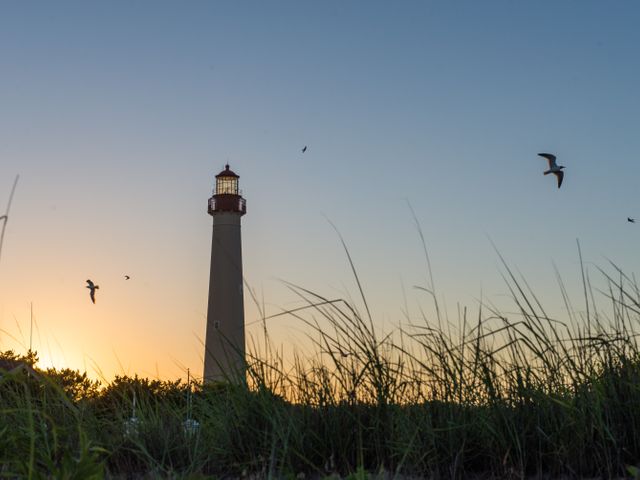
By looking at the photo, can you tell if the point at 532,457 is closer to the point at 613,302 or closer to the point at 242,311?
the point at 613,302

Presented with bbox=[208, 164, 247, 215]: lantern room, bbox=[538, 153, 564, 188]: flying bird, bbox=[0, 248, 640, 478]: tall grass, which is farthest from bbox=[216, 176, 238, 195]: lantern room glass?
bbox=[0, 248, 640, 478]: tall grass

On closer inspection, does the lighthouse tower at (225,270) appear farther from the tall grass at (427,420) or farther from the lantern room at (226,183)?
the tall grass at (427,420)

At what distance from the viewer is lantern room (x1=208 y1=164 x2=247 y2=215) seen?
117 ft

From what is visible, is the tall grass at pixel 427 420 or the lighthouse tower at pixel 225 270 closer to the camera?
the tall grass at pixel 427 420

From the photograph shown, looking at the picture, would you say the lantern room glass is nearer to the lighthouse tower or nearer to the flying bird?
the lighthouse tower

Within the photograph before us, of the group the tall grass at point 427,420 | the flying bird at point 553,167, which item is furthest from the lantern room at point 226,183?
the tall grass at point 427,420

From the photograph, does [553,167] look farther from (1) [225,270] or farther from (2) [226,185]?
(2) [226,185]

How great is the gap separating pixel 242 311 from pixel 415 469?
106 feet

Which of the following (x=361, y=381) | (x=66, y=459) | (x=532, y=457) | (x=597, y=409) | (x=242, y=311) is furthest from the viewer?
(x=242, y=311)

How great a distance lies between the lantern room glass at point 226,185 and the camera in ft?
121

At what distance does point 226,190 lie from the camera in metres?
36.9

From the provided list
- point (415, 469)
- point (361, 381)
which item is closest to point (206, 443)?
point (361, 381)

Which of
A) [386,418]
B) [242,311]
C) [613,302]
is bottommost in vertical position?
[386,418]

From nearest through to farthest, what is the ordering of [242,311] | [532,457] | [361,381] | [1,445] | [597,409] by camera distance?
[1,445], [597,409], [532,457], [361,381], [242,311]
